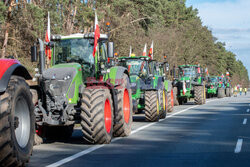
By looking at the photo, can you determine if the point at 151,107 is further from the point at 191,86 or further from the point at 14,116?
the point at 191,86

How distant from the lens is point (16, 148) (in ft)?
22.7

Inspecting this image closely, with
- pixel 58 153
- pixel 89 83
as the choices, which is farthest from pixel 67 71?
pixel 58 153

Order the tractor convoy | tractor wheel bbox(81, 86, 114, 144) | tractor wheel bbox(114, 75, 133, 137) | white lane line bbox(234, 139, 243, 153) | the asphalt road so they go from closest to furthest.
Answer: the tractor convoy < the asphalt road < white lane line bbox(234, 139, 243, 153) < tractor wheel bbox(81, 86, 114, 144) < tractor wheel bbox(114, 75, 133, 137)

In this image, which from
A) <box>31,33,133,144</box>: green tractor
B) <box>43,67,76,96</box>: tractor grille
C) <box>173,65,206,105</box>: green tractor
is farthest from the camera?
<box>173,65,206,105</box>: green tractor

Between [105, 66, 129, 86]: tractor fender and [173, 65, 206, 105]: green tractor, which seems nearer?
[105, 66, 129, 86]: tractor fender

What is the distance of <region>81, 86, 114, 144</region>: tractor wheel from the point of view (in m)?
10.2

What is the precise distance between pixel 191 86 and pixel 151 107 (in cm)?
1450

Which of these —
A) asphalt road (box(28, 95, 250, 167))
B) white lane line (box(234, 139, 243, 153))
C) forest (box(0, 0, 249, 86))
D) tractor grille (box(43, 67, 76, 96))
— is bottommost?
white lane line (box(234, 139, 243, 153))

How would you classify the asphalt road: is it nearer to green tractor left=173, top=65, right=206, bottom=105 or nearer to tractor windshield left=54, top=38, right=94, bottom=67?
tractor windshield left=54, top=38, right=94, bottom=67

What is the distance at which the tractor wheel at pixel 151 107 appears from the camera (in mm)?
17125

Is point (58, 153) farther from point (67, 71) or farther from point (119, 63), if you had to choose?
point (119, 63)

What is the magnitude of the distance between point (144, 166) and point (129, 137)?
4431 mm

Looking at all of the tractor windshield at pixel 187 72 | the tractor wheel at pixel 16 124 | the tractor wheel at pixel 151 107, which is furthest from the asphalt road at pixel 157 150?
the tractor windshield at pixel 187 72

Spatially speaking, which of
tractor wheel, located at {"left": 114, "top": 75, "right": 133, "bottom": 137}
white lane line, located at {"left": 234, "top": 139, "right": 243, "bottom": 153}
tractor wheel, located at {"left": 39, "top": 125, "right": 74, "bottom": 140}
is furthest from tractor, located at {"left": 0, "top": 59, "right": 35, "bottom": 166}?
tractor wheel, located at {"left": 114, "top": 75, "right": 133, "bottom": 137}
